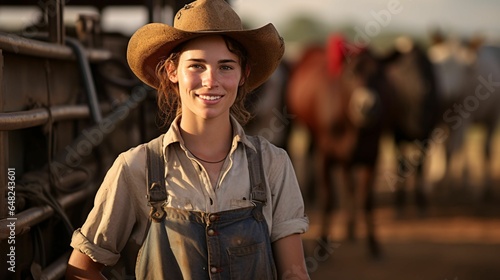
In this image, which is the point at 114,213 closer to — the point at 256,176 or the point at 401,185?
the point at 256,176

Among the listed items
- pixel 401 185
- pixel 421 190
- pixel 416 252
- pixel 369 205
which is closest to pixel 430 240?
pixel 416 252

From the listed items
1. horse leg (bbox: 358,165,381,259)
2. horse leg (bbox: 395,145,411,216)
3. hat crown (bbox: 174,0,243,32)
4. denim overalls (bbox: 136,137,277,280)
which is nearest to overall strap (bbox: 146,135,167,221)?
denim overalls (bbox: 136,137,277,280)

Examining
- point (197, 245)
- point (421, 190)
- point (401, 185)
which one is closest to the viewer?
point (197, 245)

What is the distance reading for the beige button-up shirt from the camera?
2047 millimetres

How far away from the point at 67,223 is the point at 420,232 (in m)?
6.03

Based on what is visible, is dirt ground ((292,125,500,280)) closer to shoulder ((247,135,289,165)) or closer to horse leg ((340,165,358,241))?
horse leg ((340,165,358,241))

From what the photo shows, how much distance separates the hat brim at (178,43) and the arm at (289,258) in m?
0.50

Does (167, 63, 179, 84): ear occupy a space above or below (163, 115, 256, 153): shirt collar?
above

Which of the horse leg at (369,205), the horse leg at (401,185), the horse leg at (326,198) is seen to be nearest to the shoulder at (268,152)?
the horse leg at (369,205)

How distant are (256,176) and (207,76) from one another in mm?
282

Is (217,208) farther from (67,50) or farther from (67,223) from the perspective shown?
(67,50)

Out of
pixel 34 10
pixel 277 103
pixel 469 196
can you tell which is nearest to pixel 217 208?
pixel 34 10

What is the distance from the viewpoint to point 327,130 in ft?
25.3

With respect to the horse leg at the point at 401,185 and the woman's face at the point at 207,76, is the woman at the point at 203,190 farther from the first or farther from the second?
the horse leg at the point at 401,185
